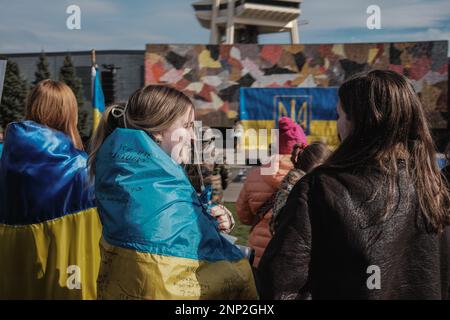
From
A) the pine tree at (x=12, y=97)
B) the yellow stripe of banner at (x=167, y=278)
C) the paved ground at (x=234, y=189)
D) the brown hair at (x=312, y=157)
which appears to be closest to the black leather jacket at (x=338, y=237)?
the yellow stripe of banner at (x=167, y=278)

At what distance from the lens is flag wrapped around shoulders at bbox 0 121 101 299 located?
9.00ft

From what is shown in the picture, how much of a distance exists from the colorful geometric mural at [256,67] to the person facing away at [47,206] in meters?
24.7

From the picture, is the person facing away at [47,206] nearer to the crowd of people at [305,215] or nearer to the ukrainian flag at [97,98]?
the crowd of people at [305,215]

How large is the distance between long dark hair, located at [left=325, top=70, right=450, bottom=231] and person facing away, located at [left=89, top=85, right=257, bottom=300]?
49 centimetres

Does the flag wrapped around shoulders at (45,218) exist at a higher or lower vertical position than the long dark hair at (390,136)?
lower

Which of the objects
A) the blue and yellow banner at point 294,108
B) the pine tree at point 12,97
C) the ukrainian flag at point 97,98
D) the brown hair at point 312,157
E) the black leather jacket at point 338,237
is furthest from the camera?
the pine tree at point 12,97

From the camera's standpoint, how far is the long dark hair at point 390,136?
1514 millimetres

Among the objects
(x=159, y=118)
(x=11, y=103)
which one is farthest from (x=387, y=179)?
(x=11, y=103)

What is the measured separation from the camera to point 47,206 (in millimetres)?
2818

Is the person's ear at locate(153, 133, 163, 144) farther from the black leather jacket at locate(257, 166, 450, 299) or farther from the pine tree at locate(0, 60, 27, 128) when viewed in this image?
the pine tree at locate(0, 60, 27, 128)

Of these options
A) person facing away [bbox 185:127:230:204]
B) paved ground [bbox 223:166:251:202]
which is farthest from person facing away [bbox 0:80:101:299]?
paved ground [bbox 223:166:251:202]

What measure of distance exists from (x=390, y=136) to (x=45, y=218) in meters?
2.05

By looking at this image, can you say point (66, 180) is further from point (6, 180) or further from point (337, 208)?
point (337, 208)

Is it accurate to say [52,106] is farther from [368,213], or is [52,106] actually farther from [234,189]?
[234,189]
